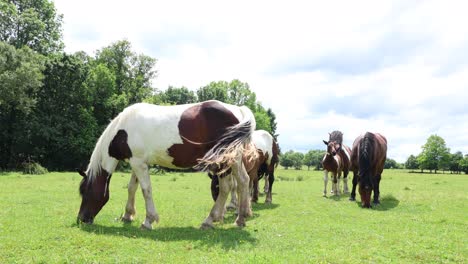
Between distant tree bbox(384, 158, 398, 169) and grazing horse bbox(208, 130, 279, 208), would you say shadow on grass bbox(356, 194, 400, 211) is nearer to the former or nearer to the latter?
grazing horse bbox(208, 130, 279, 208)

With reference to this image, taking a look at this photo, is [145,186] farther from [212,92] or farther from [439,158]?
[439,158]

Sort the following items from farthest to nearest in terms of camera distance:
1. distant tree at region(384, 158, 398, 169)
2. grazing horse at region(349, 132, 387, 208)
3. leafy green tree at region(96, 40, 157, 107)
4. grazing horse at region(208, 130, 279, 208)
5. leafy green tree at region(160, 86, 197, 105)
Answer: distant tree at region(384, 158, 398, 169) → leafy green tree at region(160, 86, 197, 105) → leafy green tree at region(96, 40, 157, 107) → grazing horse at region(349, 132, 387, 208) → grazing horse at region(208, 130, 279, 208)

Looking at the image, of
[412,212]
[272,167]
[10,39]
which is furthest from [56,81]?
[412,212]

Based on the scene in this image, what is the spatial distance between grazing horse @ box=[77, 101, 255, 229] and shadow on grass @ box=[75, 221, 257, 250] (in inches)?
13.6

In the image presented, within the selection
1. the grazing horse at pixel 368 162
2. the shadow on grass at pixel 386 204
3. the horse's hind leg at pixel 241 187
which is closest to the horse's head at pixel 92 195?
the horse's hind leg at pixel 241 187

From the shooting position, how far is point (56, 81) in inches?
1604

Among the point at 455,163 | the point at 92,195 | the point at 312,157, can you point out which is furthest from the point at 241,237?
the point at 312,157

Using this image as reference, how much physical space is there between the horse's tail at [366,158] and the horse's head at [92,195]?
9.31 metres

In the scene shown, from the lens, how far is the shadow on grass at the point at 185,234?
6.91 meters

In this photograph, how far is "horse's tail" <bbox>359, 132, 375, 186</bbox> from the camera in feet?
42.2

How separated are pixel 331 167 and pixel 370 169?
382cm

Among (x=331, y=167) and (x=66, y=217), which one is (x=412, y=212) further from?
(x=66, y=217)

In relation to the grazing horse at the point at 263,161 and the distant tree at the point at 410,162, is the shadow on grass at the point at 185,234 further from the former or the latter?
the distant tree at the point at 410,162

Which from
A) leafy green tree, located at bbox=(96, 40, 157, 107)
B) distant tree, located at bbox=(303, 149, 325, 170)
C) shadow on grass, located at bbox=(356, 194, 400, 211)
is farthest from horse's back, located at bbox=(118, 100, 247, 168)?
distant tree, located at bbox=(303, 149, 325, 170)
